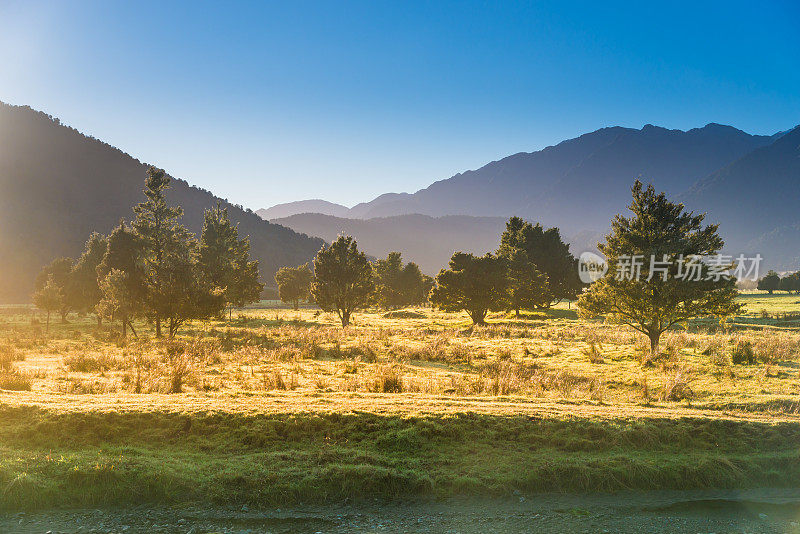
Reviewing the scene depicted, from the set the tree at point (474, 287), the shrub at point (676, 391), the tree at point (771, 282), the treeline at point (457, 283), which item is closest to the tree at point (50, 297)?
the treeline at point (457, 283)

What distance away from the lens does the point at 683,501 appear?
9.48 metres

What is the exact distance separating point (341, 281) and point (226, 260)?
2275cm

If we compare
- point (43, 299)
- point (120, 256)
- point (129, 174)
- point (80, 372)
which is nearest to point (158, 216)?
point (120, 256)

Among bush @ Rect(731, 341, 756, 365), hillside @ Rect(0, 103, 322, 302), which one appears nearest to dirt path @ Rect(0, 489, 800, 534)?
bush @ Rect(731, 341, 756, 365)

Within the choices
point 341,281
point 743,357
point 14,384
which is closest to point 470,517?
point 14,384

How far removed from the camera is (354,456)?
1014cm

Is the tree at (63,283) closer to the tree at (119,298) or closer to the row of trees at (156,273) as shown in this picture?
the row of trees at (156,273)

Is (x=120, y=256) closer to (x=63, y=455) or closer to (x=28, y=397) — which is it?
(x=28, y=397)

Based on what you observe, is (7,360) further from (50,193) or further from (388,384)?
(50,193)

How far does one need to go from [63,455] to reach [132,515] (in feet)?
8.48

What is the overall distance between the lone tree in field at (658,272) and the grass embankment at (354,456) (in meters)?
14.9

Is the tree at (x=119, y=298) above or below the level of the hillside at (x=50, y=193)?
below

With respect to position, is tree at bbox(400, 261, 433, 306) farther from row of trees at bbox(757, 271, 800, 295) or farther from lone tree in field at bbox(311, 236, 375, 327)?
row of trees at bbox(757, 271, 800, 295)

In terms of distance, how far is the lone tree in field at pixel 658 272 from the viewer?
25.0 meters
